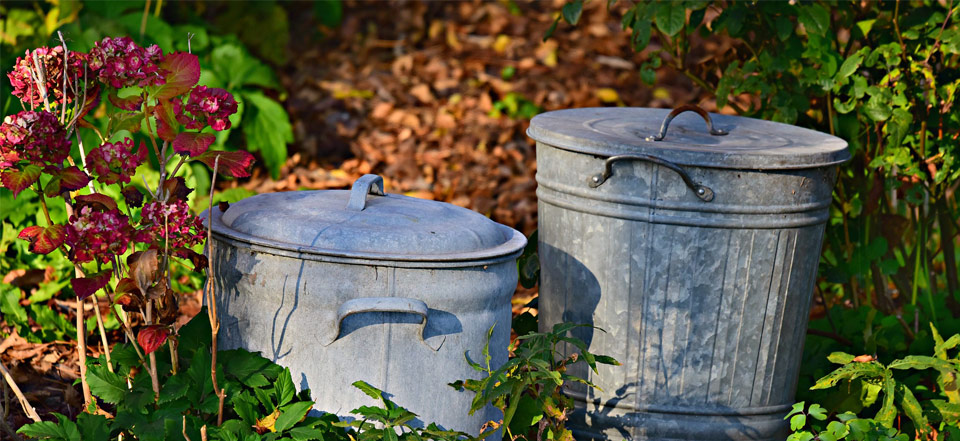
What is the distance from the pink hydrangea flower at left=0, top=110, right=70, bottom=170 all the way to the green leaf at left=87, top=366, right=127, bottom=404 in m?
0.50

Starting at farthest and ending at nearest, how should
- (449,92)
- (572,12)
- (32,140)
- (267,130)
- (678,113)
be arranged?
(449,92), (267,130), (572,12), (678,113), (32,140)

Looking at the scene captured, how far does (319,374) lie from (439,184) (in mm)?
2673

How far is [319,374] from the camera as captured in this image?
7.08ft

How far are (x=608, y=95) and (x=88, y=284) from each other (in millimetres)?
4029

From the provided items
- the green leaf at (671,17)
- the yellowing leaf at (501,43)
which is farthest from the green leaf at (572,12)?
the yellowing leaf at (501,43)

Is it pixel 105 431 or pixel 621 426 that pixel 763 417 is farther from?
pixel 105 431

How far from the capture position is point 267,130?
4562 mm

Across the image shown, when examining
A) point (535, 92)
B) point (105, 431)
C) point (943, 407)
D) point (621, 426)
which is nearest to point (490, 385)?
point (621, 426)

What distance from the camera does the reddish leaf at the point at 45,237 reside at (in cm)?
194

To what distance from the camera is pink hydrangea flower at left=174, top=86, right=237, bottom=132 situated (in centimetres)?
206

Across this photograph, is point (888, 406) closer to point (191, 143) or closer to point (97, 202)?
point (191, 143)

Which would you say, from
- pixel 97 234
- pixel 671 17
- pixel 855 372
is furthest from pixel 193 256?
pixel 855 372

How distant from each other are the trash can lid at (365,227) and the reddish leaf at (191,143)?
0.22 meters

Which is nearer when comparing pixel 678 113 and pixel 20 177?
pixel 20 177
